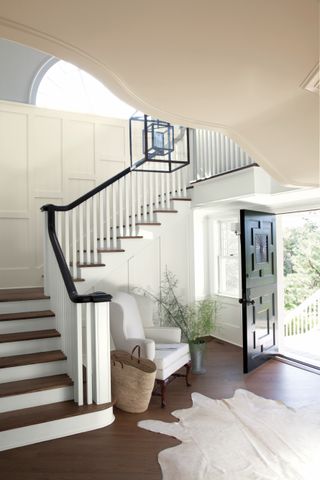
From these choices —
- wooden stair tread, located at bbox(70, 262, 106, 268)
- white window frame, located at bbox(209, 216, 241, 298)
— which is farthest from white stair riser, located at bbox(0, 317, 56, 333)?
white window frame, located at bbox(209, 216, 241, 298)

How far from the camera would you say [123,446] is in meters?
3.01

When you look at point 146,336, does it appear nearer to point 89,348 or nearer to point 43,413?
point 89,348

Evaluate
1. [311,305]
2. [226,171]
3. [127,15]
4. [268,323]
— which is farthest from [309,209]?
[127,15]

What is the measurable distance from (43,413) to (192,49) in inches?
116

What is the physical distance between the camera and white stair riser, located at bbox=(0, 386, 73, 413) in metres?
3.27

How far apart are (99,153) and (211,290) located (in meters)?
2.88

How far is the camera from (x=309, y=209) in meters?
5.05

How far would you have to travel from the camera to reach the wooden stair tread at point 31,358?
11.7 ft

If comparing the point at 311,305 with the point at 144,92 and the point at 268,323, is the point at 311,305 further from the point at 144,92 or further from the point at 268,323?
the point at 144,92

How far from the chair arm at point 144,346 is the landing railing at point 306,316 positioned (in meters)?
3.69

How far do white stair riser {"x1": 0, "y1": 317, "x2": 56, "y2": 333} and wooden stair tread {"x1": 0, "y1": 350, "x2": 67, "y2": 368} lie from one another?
1.19 feet

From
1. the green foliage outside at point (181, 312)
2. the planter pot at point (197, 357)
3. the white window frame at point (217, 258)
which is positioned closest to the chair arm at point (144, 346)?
the planter pot at point (197, 357)

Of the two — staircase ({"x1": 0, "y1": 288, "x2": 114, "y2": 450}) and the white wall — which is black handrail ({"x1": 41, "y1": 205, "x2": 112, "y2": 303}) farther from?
the white wall

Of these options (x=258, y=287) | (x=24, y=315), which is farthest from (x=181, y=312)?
(x=24, y=315)
